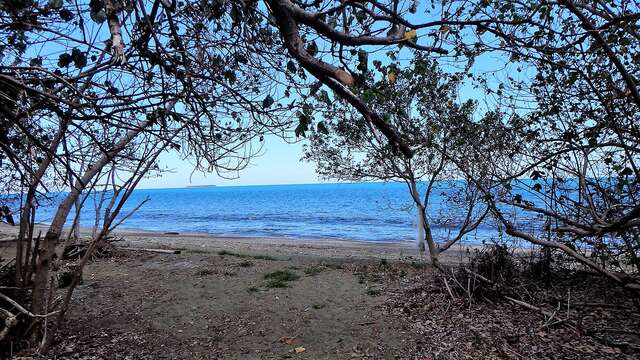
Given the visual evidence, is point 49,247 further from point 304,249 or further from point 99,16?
point 304,249

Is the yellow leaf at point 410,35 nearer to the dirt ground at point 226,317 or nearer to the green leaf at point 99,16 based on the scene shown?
the green leaf at point 99,16

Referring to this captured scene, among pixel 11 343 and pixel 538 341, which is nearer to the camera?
pixel 11 343

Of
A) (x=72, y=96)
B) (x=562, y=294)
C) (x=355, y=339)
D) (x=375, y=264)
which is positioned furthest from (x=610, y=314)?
(x=72, y=96)

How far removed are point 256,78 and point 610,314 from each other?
583 cm

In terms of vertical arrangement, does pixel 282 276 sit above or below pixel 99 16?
below

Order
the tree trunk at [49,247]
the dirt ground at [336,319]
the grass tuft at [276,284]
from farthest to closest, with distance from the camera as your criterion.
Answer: the grass tuft at [276,284], the dirt ground at [336,319], the tree trunk at [49,247]

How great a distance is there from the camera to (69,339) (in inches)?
222

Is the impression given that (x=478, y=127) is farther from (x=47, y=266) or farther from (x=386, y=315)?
(x=47, y=266)

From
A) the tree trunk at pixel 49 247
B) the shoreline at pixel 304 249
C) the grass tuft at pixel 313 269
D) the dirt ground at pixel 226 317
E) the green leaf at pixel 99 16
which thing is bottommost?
the dirt ground at pixel 226 317

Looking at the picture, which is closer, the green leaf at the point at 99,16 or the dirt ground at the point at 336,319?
the green leaf at the point at 99,16

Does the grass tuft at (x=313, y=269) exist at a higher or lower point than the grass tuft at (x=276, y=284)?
higher

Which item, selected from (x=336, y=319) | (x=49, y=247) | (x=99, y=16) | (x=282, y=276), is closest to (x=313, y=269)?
(x=282, y=276)

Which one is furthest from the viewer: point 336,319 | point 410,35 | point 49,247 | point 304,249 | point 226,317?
point 304,249

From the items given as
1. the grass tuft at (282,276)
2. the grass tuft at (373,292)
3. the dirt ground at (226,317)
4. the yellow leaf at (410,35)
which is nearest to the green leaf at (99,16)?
the yellow leaf at (410,35)
